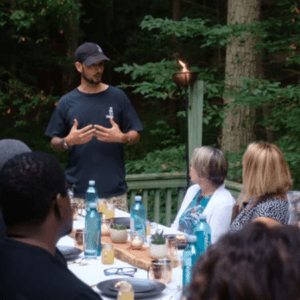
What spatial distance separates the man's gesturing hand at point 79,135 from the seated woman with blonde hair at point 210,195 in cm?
70

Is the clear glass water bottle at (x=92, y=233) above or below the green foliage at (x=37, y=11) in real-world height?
below

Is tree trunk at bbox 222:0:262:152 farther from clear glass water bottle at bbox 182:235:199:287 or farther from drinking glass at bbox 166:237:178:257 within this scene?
clear glass water bottle at bbox 182:235:199:287

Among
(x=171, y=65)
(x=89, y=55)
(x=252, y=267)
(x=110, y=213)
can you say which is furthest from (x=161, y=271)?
(x=171, y=65)

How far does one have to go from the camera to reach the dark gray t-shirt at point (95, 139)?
12.2 feet

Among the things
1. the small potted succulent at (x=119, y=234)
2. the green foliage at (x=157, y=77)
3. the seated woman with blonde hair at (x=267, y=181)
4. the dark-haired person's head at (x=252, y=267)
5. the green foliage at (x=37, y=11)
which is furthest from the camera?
the green foliage at (x=37, y=11)

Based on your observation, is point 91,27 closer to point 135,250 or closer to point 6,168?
point 135,250

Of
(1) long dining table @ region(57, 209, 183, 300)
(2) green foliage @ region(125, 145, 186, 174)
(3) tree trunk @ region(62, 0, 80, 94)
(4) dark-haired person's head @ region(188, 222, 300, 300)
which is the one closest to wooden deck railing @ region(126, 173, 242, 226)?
(2) green foliage @ region(125, 145, 186, 174)

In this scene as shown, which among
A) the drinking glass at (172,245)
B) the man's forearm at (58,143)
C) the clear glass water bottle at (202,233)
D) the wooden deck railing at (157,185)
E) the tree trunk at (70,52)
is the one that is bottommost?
the wooden deck railing at (157,185)

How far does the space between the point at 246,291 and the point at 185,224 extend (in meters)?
2.74

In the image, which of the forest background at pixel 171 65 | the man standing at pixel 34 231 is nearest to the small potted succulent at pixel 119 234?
the man standing at pixel 34 231

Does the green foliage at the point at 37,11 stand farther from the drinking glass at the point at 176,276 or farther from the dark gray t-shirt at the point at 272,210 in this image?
the drinking glass at the point at 176,276

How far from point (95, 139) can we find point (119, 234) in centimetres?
94

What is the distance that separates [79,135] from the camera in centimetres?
355

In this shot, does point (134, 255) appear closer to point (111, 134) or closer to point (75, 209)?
point (75, 209)
